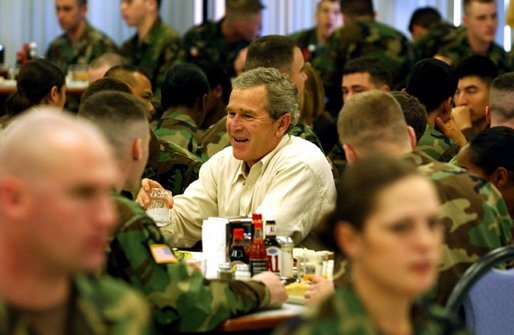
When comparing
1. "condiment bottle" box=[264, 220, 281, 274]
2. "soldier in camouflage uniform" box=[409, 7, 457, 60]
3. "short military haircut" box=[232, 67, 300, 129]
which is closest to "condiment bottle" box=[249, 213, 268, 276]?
"condiment bottle" box=[264, 220, 281, 274]

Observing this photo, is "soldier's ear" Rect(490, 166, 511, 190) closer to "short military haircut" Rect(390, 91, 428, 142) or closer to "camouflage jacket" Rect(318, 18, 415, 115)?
"short military haircut" Rect(390, 91, 428, 142)

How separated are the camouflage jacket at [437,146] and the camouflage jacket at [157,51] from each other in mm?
4979

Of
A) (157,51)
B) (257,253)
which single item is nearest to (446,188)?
(257,253)

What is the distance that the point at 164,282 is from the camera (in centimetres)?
389

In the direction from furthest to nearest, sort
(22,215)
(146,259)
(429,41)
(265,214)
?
(429,41), (265,214), (146,259), (22,215)

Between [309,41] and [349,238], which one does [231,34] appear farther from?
[349,238]

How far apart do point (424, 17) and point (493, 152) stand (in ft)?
23.9

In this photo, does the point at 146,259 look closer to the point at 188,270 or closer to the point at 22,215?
the point at 188,270

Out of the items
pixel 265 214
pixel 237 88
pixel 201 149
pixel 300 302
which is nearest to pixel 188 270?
pixel 300 302

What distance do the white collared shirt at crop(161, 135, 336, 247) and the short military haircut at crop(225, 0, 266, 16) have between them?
246 inches

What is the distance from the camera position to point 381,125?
4.24m

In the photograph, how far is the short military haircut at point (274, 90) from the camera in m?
5.62

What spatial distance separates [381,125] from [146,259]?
2.96 feet

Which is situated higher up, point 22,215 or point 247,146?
point 22,215
